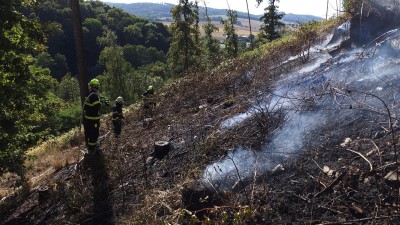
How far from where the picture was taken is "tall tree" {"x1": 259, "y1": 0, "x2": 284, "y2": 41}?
32763 mm

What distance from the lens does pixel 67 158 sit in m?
9.36

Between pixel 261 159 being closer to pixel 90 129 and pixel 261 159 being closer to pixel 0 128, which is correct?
pixel 90 129

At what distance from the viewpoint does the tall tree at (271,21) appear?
32.8 m

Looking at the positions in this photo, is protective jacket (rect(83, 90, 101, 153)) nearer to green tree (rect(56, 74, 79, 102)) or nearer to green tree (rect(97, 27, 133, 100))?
green tree (rect(97, 27, 133, 100))

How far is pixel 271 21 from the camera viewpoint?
3319 cm

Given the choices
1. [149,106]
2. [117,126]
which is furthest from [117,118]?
[149,106]

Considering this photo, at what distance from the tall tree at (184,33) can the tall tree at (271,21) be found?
27.5 ft

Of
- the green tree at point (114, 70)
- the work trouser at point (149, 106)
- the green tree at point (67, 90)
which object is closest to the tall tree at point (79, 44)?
→ the work trouser at point (149, 106)

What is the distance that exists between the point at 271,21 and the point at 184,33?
10.5 meters

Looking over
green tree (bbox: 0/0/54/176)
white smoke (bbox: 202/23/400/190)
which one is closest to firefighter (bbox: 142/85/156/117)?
green tree (bbox: 0/0/54/176)

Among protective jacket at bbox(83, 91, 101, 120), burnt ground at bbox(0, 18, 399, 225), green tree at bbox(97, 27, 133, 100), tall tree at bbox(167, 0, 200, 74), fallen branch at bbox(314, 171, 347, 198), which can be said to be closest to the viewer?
burnt ground at bbox(0, 18, 399, 225)

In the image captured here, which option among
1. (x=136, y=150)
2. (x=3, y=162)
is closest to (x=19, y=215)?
(x=3, y=162)

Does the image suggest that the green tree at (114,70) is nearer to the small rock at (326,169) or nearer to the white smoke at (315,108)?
the white smoke at (315,108)

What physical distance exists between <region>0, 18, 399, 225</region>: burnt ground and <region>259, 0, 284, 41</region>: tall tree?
25290mm
